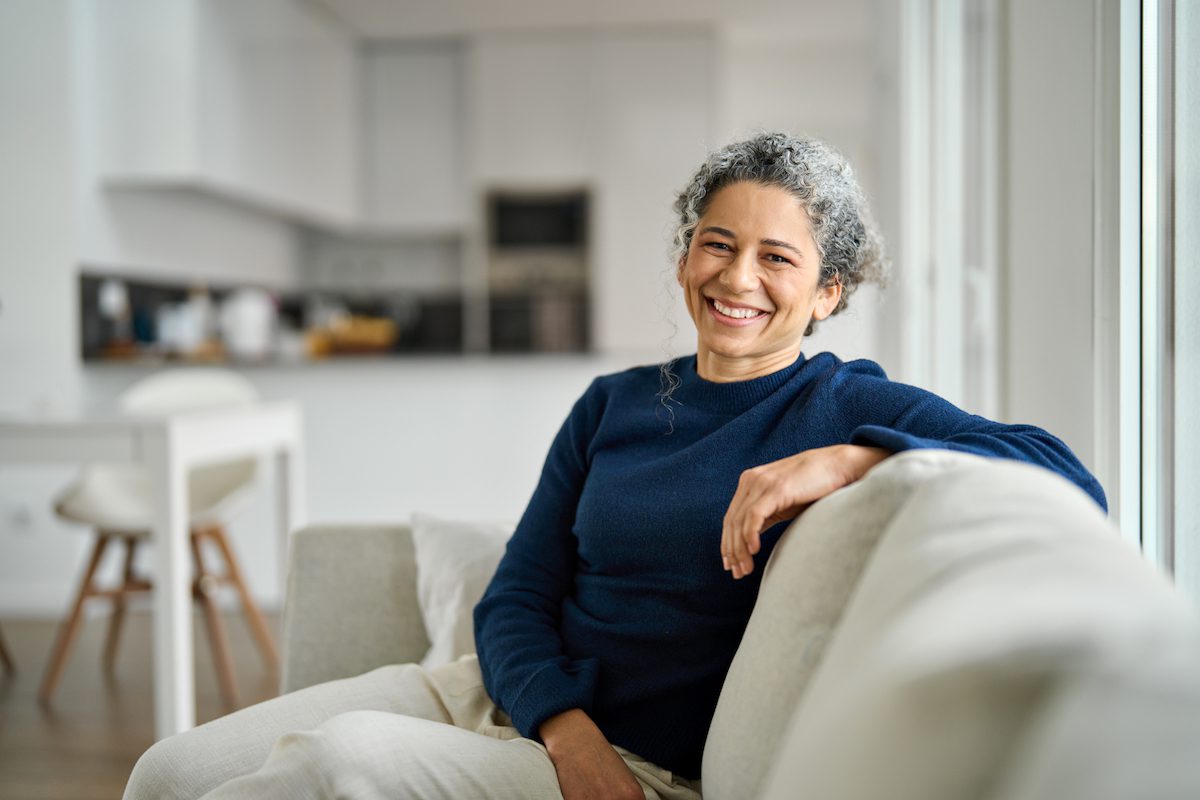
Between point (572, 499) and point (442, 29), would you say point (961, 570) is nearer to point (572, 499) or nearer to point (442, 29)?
point (572, 499)

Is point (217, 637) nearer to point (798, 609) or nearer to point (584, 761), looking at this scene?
point (584, 761)

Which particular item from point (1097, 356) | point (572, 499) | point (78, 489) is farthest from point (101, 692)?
point (1097, 356)

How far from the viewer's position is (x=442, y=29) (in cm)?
602

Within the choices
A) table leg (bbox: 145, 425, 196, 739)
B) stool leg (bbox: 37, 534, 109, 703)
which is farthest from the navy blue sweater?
stool leg (bbox: 37, 534, 109, 703)

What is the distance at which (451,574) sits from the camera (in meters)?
1.76

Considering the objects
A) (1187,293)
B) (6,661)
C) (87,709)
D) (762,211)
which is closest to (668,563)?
(762,211)

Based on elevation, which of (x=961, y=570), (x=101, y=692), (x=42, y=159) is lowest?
(x=101, y=692)

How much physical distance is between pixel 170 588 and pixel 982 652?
246 centimetres

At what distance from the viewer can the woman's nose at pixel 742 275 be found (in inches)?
55.0

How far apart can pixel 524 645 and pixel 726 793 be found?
0.39m

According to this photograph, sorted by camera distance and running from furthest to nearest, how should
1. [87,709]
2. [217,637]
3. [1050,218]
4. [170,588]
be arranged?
[217,637] < [87,709] < [170,588] < [1050,218]

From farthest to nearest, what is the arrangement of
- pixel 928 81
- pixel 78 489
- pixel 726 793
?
pixel 78 489, pixel 928 81, pixel 726 793

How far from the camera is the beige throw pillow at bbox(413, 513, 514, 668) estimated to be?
5.60 ft

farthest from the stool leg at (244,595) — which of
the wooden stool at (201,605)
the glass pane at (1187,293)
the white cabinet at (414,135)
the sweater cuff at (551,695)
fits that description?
the white cabinet at (414,135)
